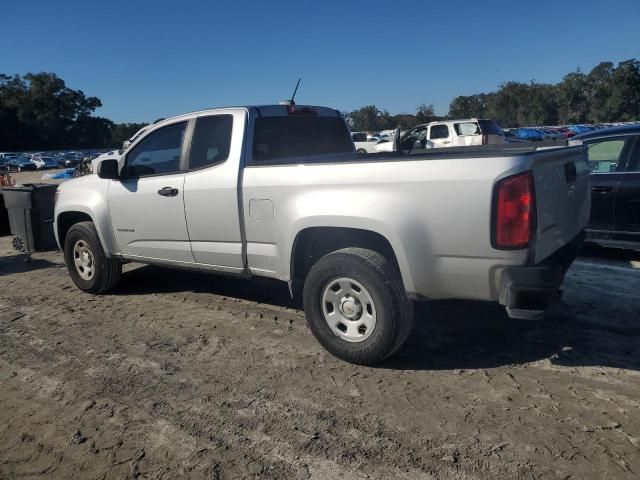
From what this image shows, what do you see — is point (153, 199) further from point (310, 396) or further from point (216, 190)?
point (310, 396)

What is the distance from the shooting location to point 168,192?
469cm

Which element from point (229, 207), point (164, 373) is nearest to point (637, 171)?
point (229, 207)

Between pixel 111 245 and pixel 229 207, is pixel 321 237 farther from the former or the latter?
pixel 111 245

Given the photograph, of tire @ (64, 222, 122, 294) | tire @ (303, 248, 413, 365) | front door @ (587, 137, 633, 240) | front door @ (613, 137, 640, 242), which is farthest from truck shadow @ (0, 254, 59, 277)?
front door @ (613, 137, 640, 242)

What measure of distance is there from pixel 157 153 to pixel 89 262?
162cm

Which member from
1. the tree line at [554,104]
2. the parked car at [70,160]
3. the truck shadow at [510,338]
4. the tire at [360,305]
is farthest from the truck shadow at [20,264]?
the tree line at [554,104]

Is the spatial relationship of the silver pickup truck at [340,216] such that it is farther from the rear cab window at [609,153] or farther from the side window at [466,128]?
the side window at [466,128]

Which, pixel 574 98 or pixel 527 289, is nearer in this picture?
pixel 527 289

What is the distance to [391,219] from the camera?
3314 mm

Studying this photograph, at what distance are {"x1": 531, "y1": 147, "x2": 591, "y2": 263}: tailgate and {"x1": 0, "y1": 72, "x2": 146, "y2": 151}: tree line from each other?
315 ft

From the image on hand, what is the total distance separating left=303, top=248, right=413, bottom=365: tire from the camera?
3.39m

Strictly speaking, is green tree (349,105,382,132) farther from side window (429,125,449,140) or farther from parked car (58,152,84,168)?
side window (429,125,449,140)

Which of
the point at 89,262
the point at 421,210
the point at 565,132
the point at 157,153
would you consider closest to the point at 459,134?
the point at 157,153

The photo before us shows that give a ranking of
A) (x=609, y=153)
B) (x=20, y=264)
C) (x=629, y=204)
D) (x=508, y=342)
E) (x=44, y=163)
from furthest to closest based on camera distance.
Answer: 1. (x=44, y=163)
2. (x=20, y=264)
3. (x=609, y=153)
4. (x=629, y=204)
5. (x=508, y=342)
